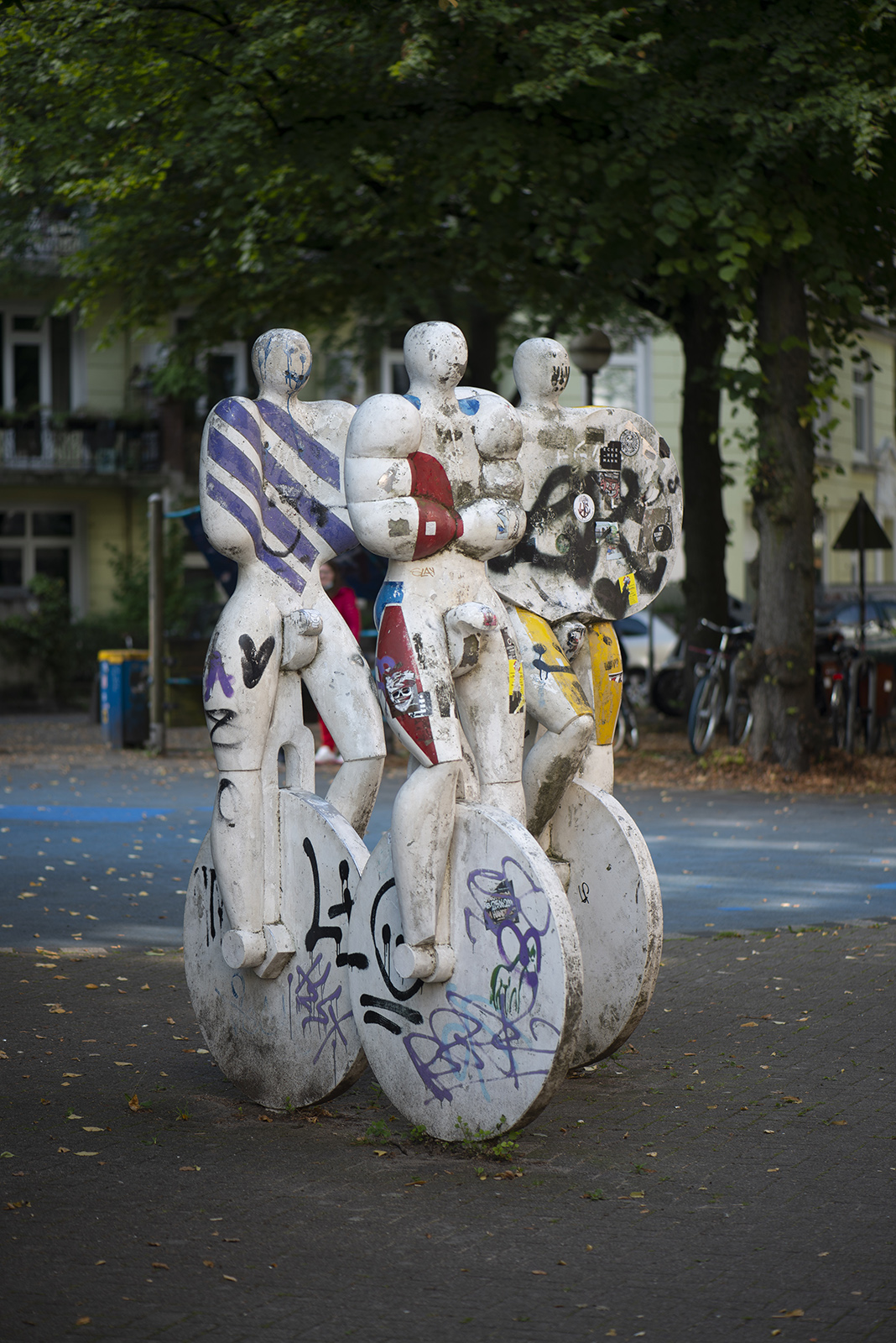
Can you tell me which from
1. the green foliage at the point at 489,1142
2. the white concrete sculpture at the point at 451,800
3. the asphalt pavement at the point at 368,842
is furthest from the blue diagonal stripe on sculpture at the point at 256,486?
the asphalt pavement at the point at 368,842

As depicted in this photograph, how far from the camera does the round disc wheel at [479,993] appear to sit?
470cm

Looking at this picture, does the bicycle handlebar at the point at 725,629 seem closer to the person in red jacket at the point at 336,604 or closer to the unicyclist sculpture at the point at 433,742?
the person in red jacket at the point at 336,604

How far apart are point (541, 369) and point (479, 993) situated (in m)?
2.32

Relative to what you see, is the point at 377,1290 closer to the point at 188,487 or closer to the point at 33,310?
the point at 188,487

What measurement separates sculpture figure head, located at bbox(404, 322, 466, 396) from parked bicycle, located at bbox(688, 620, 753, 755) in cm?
1186

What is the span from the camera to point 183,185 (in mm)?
16719

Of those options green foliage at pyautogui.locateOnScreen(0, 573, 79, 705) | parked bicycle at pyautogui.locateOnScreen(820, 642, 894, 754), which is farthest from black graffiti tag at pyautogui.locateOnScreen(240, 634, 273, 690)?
green foliage at pyautogui.locateOnScreen(0, 573, 79, 705)

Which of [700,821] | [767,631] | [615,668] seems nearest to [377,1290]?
[615,668]

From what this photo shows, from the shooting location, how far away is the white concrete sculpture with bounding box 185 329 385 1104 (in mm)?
5406

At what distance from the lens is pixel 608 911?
5.71 m

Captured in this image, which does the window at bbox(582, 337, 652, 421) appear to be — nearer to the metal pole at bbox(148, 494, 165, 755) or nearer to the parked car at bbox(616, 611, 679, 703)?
the parked car at bbox(616, 611, 679, 703)

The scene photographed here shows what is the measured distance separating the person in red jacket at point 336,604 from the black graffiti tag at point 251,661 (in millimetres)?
7262

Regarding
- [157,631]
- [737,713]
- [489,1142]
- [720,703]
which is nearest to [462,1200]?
[489,1142]

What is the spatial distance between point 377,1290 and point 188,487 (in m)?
30.1
